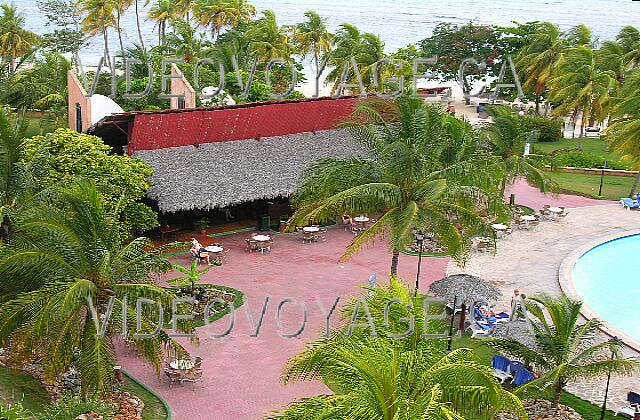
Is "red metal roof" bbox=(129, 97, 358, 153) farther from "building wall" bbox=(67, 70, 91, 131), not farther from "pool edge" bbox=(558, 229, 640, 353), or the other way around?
"pool edge" bbox=(558, 229, 640, 353)

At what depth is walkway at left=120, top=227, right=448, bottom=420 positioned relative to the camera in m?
16.9

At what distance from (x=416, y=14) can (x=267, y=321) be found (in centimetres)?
14752

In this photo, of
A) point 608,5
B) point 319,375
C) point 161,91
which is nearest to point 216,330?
point 319,375

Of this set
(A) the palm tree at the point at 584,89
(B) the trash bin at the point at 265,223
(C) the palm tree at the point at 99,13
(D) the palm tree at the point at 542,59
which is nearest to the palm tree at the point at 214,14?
(C) the palm tree at the point at 99,13

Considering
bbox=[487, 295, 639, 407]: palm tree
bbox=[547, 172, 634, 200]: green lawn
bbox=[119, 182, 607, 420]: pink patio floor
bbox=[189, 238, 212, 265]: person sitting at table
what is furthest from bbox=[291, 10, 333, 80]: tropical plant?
bbox=[487, 295, 639, 407]: palm tree

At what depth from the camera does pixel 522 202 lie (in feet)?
108

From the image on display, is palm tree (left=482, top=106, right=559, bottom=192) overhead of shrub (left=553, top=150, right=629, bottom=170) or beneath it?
overhead

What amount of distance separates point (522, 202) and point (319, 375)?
2200 cm

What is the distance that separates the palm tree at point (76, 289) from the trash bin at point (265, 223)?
1246cm

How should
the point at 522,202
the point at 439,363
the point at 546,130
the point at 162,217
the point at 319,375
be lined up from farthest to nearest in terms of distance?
the point at 546,130 → the point at 522,202 → the point at 162,217 → the point at 319,375 → the point at 439,363

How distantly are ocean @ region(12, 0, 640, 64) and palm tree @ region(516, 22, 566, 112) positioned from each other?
185 feet

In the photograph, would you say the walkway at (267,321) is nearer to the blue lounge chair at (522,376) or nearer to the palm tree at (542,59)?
the blue lounge chair at (522,376)

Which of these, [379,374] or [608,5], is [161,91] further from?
[608,5]

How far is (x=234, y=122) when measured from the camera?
93.2ft
